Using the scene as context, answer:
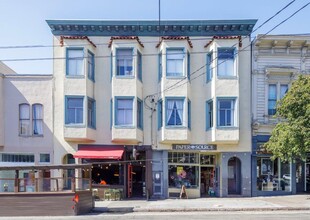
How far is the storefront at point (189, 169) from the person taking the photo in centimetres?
2217

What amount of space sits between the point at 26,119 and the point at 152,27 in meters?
10.4

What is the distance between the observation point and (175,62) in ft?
72.8

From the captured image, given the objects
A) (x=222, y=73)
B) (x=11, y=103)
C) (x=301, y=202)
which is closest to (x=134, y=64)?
(x=222, y=73)

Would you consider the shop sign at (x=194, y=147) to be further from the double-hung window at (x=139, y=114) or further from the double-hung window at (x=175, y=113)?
the double-hung window at (x=139, y=114)

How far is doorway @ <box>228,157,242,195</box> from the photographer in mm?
22545

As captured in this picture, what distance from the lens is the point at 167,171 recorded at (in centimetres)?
2209

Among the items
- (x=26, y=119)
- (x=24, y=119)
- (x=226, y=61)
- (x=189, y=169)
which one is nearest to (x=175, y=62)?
(x=226, y=61)

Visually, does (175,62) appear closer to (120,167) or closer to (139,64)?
(139,64)

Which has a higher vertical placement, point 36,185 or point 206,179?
point 36,185

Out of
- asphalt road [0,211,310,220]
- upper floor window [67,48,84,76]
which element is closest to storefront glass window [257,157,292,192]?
asphalt road [0,211,310,220]

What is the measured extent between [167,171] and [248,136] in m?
5.77

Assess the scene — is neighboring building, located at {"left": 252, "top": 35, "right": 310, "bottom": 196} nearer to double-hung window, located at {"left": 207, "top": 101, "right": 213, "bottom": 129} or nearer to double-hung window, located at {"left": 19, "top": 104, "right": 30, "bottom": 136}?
double-hung window, located at {"left": 207, "top": 101, "right": 213, "bottom": 129}

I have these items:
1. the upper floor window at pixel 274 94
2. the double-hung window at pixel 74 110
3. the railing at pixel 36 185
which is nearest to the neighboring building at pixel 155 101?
the double-hung window at pixel 74 110

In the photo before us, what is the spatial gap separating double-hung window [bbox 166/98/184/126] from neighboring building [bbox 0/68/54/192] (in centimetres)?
779
